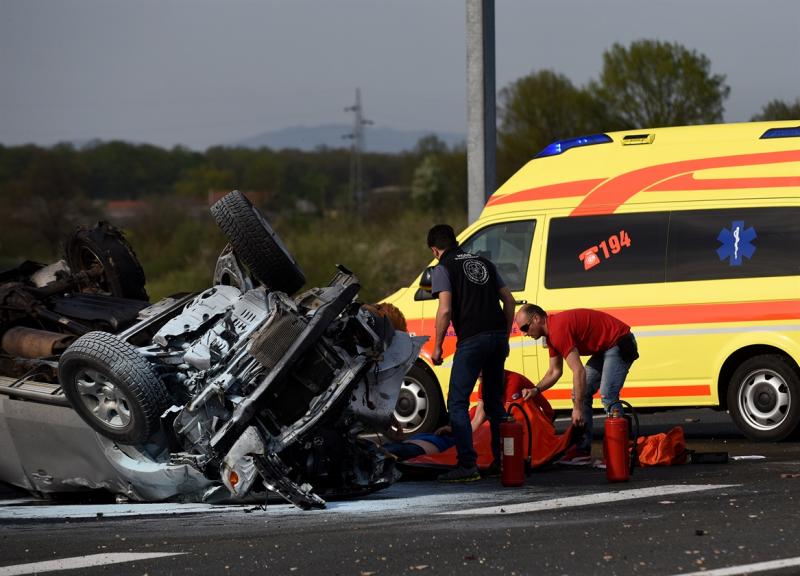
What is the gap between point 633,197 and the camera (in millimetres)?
11906

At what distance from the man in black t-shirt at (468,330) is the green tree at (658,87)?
4478cm

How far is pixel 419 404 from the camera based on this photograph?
1231cm

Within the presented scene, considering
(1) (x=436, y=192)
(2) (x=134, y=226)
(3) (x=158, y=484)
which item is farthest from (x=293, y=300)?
(1) (x=436, y=192)

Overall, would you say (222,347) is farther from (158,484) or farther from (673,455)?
(673,455)

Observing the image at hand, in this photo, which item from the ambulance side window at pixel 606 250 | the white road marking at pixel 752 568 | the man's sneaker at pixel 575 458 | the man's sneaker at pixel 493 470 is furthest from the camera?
the ambulance side window at pixel 606 250

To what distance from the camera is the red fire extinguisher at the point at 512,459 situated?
927cm

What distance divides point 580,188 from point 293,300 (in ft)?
13.5

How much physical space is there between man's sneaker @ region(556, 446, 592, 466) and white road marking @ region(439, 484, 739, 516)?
52.6 inches

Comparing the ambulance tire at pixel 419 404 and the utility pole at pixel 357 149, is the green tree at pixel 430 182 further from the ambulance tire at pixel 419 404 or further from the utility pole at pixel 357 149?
the ambulance tire at pixel 419 404

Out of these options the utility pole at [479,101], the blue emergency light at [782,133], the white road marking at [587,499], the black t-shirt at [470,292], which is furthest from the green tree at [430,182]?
the white road marking at [587,499]

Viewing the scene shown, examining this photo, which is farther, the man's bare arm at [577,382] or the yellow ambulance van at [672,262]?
the yellow ambulance van at [672,262]

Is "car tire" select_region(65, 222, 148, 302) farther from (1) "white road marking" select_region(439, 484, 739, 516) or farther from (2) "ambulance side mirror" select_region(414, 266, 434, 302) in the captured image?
(1) "white road marking" select_region(439, 484, 739, 516)

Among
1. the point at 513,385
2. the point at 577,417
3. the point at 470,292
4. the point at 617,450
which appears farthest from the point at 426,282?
the point at 617,450

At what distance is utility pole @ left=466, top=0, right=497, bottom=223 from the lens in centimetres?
1554
